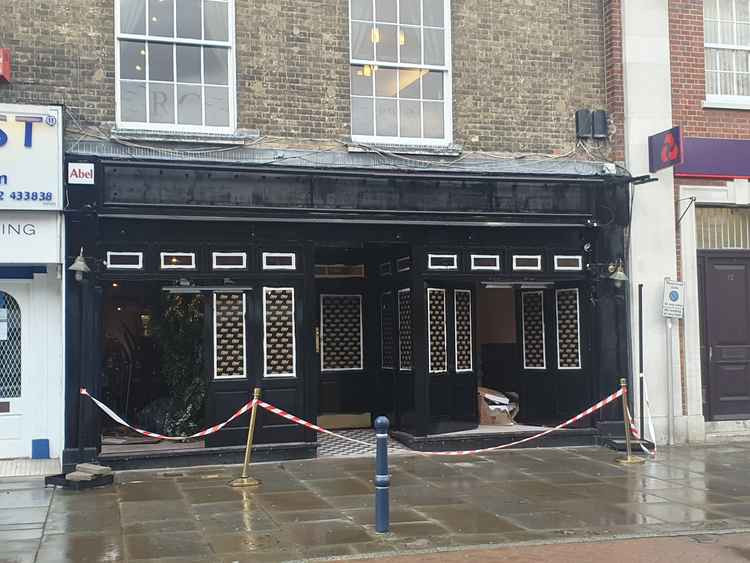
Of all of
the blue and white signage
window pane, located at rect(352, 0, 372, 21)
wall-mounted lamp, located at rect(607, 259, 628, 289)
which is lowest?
wall-mounted lamp, located at rect(607, 259, 628, 289)

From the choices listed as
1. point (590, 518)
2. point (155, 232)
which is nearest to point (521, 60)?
point (155, 232)

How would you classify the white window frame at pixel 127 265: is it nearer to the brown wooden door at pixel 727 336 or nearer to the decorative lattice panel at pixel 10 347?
the decorative lattice panel at pixel 10 347

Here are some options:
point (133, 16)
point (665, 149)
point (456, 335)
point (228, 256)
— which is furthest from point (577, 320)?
point (133, 16)

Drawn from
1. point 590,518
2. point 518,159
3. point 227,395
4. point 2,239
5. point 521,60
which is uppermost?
point 521,60

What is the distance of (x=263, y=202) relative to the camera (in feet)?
37.9

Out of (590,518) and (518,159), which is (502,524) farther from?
(518,159)

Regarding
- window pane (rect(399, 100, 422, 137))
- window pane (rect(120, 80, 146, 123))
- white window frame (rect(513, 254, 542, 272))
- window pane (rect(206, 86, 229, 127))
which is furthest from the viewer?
white window frame (rect(513, 254, 542, 272))

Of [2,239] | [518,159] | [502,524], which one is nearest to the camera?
[502,524]

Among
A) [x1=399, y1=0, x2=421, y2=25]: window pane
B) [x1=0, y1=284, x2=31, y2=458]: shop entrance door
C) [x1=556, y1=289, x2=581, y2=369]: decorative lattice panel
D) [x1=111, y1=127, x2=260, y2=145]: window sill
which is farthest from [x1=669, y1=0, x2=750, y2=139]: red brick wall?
[x1=0, y1=284, x2=31, y2=458]: shop entrance door

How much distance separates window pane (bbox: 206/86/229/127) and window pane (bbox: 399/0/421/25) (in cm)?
287

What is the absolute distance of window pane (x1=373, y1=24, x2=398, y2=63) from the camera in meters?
12.7

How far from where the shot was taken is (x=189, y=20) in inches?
469

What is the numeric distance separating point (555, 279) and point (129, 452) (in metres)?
6.56

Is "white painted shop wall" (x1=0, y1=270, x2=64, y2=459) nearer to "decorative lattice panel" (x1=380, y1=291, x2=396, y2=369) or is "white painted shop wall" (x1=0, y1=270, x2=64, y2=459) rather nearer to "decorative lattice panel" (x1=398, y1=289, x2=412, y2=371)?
"decorative lattice panel" (x1=398, y1=289, x2=412, y2=371)
